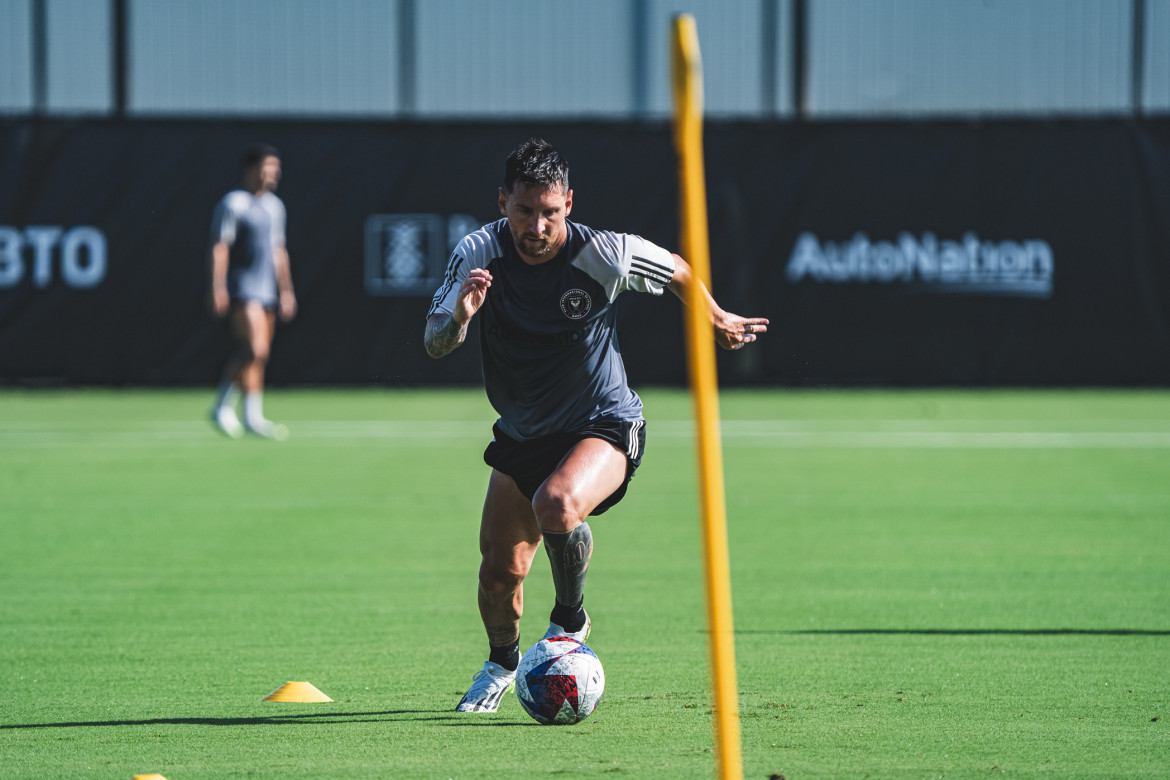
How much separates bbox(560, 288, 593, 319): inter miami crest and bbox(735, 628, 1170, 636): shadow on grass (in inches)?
77.0

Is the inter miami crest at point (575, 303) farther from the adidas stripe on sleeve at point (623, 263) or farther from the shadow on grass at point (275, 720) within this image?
the shadow on grass at point (275, 720)

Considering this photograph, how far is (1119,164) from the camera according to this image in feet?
63.9

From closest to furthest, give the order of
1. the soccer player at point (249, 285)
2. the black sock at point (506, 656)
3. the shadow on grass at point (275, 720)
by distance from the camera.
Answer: the shadow on grass at point (275, 720) → the black sock at point (506, 656) → the soccer player at point (249, 285)

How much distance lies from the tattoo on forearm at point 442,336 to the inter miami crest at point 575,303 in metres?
0.44

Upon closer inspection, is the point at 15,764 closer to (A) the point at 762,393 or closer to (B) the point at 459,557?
(B) the point at 459,557

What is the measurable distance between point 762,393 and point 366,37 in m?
7.24

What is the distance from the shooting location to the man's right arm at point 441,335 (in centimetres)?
497

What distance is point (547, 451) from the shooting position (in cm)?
541

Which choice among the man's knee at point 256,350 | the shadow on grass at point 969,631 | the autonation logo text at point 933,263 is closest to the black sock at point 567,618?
the shadow on grass at point 969,631

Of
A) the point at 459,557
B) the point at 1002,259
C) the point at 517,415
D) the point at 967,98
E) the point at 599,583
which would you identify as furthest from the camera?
the point at 967,98

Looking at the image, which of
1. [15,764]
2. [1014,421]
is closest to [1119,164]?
[1014,421]

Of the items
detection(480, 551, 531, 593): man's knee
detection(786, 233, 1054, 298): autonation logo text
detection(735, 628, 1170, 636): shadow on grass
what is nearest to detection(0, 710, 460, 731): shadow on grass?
detection(480, 551, 531, 593): man's knee

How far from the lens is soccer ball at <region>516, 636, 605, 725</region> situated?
5008mm

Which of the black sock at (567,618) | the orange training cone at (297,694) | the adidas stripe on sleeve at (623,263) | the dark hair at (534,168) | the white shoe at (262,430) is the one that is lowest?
the white shoe at (262,430)
